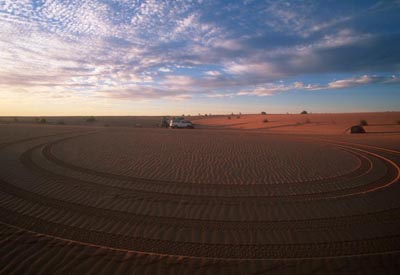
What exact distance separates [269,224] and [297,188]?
2.93 m

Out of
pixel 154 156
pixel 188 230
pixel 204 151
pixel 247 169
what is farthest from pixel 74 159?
pixel 188 230

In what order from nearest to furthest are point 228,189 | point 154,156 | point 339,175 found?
point 228,189 → point 339,175 → point 154,156

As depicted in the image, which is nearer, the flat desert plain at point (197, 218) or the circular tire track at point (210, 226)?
the flat desert plain at point (197, 218)

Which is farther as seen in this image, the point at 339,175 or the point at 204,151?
the point at 204,151

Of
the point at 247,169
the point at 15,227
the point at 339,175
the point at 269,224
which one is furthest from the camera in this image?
the point at 247,169

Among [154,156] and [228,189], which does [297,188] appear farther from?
[154,156]

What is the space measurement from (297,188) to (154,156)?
708 centimetres

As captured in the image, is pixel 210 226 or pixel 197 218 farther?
pixel 197 218

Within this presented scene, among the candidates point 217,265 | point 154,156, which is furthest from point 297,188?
point 154,156

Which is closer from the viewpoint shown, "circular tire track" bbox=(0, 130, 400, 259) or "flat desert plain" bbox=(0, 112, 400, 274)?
"flat desert plain" bbox=(0, 112, 400, 274)

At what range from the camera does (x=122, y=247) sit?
15.2 feet

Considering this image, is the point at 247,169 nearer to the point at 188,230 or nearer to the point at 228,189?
the point at 228,189

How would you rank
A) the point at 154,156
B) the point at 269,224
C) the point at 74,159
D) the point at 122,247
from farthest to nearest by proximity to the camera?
1. the point at 154,156
2. the point at 74,159
3. the point at 269,224
4. the point at 122,247

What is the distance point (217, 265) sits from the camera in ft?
13.7
